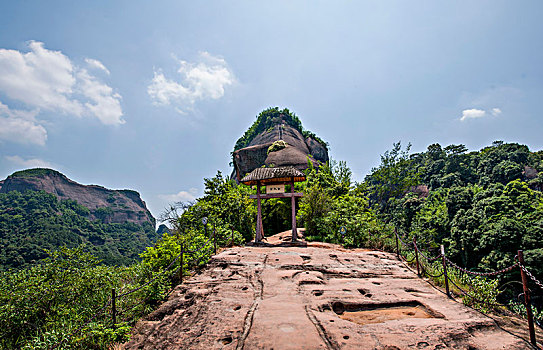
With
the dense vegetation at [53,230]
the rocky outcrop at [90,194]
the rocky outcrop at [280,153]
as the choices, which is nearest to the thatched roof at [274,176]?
the rocky outcrop at [280,153]

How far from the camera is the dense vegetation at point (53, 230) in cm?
4141

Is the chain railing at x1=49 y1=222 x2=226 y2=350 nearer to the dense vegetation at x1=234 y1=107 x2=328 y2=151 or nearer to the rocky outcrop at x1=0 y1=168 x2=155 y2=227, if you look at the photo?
the dense vegetation at x1=234 y1=107 x2=328 y2=151

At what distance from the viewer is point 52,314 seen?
4.46 metres

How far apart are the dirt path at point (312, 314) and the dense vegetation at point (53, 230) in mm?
37379

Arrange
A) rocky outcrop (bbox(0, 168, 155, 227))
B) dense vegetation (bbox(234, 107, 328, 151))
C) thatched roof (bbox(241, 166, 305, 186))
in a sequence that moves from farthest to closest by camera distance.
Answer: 1. rocky outcrop (bbox(0, 168, 155, 227))
2. dense vegetation (bbox(234, 107, 328, 151))
3. thatched roof (bbox(241, 166, 305, 186))

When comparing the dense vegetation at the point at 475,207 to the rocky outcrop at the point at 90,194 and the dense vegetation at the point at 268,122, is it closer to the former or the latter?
the dense vegetation at the point at 268,122

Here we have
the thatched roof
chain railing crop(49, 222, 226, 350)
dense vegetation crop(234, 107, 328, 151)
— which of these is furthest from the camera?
dense vegetation crop(234, 107, 328, 151)

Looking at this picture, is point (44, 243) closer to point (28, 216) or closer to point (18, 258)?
point (18, 258)

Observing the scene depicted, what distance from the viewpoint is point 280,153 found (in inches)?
1204

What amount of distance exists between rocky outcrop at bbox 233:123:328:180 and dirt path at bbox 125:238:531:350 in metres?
20.1

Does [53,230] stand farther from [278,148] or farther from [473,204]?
[473,204]

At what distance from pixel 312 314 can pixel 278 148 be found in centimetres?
2820

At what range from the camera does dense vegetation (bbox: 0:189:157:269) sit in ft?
136

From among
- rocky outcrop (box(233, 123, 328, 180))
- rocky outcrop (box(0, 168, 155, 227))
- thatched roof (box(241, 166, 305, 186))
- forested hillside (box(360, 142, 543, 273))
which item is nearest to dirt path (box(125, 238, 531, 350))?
thatched roof (box(241, 166, 305, 186))
